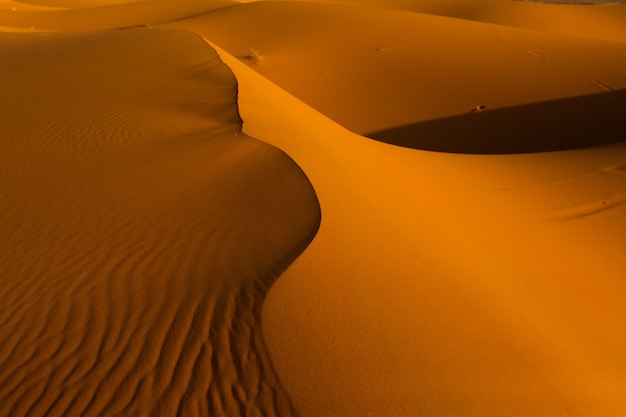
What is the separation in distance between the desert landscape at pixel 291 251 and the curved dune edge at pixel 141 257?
1cm

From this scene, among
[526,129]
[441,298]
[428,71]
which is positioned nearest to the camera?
[441,298]

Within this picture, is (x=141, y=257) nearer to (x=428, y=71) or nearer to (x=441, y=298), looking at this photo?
(x=441, y=298)

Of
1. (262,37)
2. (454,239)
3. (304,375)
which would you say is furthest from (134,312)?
(262,37)

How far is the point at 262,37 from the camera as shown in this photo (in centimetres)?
1544

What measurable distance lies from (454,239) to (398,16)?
13.9 m

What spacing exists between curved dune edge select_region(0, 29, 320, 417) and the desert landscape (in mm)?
15

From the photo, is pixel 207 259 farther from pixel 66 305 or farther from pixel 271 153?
pixel 271 153

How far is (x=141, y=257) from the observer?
323cm

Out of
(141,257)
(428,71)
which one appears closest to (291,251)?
(141,257)

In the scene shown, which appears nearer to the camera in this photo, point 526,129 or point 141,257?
point 141,257

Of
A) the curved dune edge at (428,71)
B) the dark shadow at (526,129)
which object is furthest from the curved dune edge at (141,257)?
the curved dune edge at (428,71)

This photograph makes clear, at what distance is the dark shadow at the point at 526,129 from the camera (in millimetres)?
8617

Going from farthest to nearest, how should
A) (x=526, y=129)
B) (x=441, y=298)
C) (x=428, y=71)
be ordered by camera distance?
(x=428, y=71) < (x=526, y=129) < (x=441, y=298)

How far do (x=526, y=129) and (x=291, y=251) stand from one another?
7392mm
